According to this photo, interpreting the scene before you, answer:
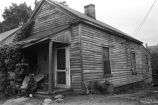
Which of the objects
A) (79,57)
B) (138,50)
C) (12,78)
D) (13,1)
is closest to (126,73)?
(138,50)

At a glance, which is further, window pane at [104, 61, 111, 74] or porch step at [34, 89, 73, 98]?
window pane at [104, 61, 111, 74]

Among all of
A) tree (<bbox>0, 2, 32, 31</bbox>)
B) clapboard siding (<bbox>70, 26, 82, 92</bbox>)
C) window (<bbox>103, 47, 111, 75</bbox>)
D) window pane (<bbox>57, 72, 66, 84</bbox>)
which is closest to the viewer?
clapboard siding (<bbox>70, 26, 82, 92</bbox>)

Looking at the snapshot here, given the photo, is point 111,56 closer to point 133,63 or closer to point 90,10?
point 133,63

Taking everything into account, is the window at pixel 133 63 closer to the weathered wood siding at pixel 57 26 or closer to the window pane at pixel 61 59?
the weathered wood siding at pixel 57 26

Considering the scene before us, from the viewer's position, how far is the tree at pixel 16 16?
3531 cm

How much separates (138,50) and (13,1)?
3276 cm

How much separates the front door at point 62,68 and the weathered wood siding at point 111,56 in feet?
3.24

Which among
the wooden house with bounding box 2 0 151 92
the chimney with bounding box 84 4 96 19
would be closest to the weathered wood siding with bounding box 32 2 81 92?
the wooden house with bounding box 2 0 151 92

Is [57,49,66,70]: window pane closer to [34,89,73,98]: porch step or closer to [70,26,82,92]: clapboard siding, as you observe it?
[70,26,82,92]: clapboard siding

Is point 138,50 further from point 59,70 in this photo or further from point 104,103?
point 104,103

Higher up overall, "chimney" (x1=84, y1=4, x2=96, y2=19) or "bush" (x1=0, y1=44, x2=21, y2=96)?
"chimney" (x1=84, y1=4, x2=96, y2=19)

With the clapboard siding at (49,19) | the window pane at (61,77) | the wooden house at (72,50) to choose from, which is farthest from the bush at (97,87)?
the clapboard siding at (49,19)

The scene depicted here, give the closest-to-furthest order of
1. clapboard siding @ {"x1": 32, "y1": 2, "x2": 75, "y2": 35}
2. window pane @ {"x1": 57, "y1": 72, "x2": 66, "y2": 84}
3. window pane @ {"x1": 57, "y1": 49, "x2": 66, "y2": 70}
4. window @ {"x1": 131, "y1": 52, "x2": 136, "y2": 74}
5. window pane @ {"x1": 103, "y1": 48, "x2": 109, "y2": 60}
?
window pane @ {"x1": 57, "y1": 72, "x2": 66, "y2": 84}
window pane @ {"x1": 57, "y1": 49, "x2": 66, "y2": 70}
clapboard siding @ {"x1": 32, "y1": 2, "x2": 75, "y2": 35}
window pane @ {"x1": 103, "y1": 48, "x2": 109, "y2": 60}
window @ {"x1": 131, "y1": 52, "x2": 136, "y2": 74}

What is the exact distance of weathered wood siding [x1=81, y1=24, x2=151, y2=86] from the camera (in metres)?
9.09
